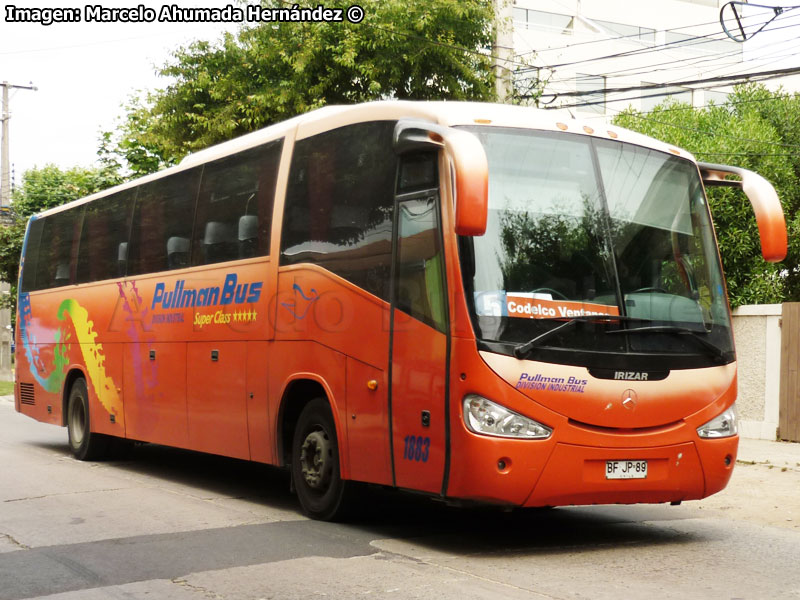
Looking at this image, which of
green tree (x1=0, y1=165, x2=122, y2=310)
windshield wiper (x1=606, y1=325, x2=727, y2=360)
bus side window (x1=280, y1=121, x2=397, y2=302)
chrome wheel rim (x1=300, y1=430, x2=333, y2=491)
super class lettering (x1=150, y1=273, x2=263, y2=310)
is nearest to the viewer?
windshield wiper (x1=606, y1=325, x2=727, y2=360)

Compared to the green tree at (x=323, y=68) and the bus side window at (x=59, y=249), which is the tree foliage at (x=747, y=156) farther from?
the bus side window at (x=59, y=249)

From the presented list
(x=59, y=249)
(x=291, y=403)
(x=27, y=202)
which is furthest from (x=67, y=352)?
(x=27, y=202)

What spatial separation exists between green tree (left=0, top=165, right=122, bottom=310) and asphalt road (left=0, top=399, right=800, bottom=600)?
23.1 metres

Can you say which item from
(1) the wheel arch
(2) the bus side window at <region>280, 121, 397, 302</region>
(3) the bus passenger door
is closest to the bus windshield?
(3) the bus passenger door

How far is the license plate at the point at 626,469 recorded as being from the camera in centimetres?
729

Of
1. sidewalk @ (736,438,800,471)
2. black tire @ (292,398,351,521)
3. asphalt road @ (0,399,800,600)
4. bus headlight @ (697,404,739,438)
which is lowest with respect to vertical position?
sidewalk @ (736,438,800,471)

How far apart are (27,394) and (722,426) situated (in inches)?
453

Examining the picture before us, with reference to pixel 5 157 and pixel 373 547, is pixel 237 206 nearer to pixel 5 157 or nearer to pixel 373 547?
pixel 373 547

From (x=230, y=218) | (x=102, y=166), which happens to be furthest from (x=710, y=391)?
(x=102, y=166)

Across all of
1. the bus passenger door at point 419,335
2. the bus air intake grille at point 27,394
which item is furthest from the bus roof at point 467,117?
the bus air intake grille at point 27,394

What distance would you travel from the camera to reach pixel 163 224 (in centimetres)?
1192

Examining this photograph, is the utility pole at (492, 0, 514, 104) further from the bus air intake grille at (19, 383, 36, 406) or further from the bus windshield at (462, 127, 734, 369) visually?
the bus air intake grille at (19, 383, 36, 406)

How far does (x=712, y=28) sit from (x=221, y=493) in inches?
1859

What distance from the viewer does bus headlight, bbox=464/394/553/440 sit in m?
7.02
